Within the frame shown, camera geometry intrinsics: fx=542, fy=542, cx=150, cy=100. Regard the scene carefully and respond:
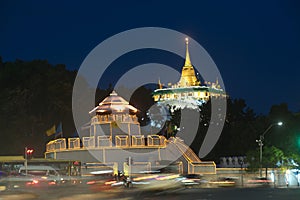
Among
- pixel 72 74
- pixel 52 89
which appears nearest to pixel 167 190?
pixel 52 89

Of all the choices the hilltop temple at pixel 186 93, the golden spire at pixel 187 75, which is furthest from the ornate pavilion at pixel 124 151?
the golden spire at pixel 187 75

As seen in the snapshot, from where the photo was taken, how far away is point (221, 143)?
2859 inches

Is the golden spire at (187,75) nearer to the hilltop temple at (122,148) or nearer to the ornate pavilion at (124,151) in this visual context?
the hilltop temple at (122,148)

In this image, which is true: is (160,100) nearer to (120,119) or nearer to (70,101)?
(70,101)

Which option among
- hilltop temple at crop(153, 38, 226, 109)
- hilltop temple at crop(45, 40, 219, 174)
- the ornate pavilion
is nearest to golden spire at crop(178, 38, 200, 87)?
hilltop temple at crop(153, 38, 226, 109)

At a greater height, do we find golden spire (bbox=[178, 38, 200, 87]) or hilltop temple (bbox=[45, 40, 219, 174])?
golden spire (bbox=[178, 38, 200, 87])

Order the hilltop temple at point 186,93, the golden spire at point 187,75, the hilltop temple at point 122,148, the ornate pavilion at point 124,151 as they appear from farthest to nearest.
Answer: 1. the golden spire at point 187,75
2. the hilltop temple at point 186,93
3. the hilltop temple at point 122,148
4. the ornate pavilion at point 124,151

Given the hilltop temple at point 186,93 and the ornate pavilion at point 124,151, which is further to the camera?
the hilltop temple at point 186,93

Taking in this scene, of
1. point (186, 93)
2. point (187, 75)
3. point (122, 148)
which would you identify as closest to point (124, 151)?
point (122, 148)

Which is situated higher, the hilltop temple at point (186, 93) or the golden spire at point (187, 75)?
the golden spire at point (187, 75)

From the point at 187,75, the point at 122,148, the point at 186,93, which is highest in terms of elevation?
the point at 187,75

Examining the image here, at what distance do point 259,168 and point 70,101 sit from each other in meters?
37.5

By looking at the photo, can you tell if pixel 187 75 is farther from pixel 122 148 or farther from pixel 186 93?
pixel 122 148

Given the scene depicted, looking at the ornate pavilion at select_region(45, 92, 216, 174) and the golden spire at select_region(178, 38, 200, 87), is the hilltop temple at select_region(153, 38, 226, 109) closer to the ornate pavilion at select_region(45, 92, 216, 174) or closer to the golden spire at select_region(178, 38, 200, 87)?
the golden spire at select_region(178, 38, 200, 87)
